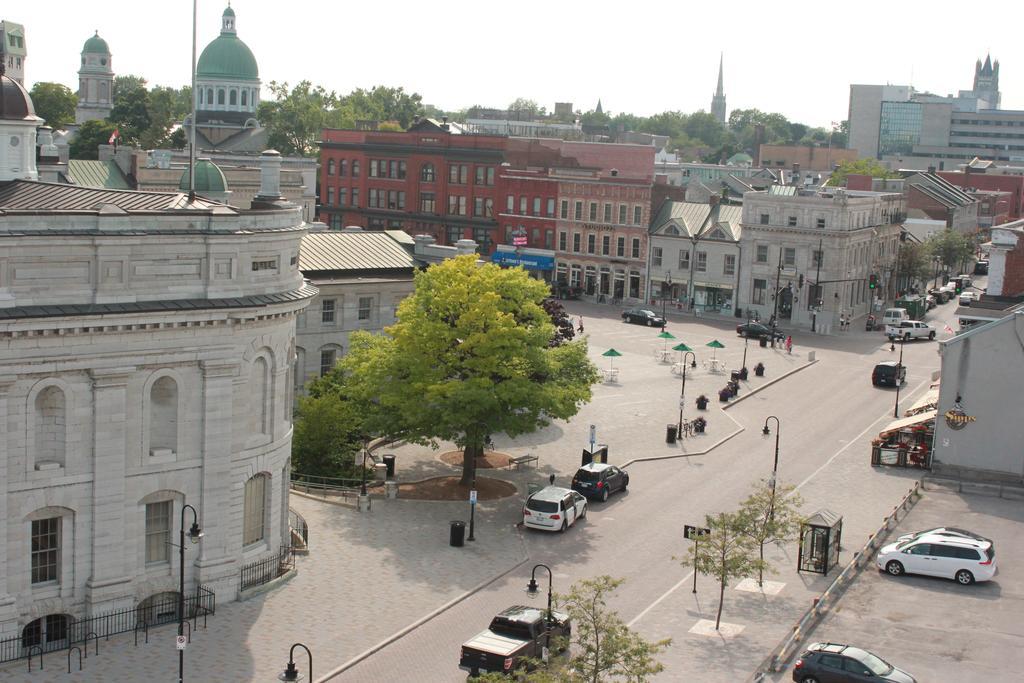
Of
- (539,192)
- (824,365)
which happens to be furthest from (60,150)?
(824,365)

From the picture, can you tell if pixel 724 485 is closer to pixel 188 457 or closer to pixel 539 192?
pixel 188 457

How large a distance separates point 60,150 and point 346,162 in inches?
1568

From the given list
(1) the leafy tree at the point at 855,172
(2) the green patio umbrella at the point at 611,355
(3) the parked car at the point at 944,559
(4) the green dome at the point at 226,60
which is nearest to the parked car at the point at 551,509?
(3) the parked car at the point at 944,559

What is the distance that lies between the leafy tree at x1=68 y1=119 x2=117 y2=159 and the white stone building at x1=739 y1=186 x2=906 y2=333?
7456 cm

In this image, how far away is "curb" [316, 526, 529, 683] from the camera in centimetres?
3244

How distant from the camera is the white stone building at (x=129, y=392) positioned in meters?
32.3

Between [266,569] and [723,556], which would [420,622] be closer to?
[266,569]

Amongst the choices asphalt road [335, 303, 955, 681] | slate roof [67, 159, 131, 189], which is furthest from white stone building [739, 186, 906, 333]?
slate roof [67, 159, 131, 189]

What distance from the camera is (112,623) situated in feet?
112

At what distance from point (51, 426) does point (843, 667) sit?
20.6m

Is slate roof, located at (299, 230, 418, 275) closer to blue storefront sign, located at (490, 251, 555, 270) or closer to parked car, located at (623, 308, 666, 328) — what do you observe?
parked car, located at (623, 308, 666, 328)

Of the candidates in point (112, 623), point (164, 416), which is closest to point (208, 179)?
point (164, 416)

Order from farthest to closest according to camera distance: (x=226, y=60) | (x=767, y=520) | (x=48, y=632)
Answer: (x=226, y=60), (x=767, y=520), (x=48, y=632)

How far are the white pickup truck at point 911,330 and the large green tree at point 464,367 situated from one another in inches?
1847
